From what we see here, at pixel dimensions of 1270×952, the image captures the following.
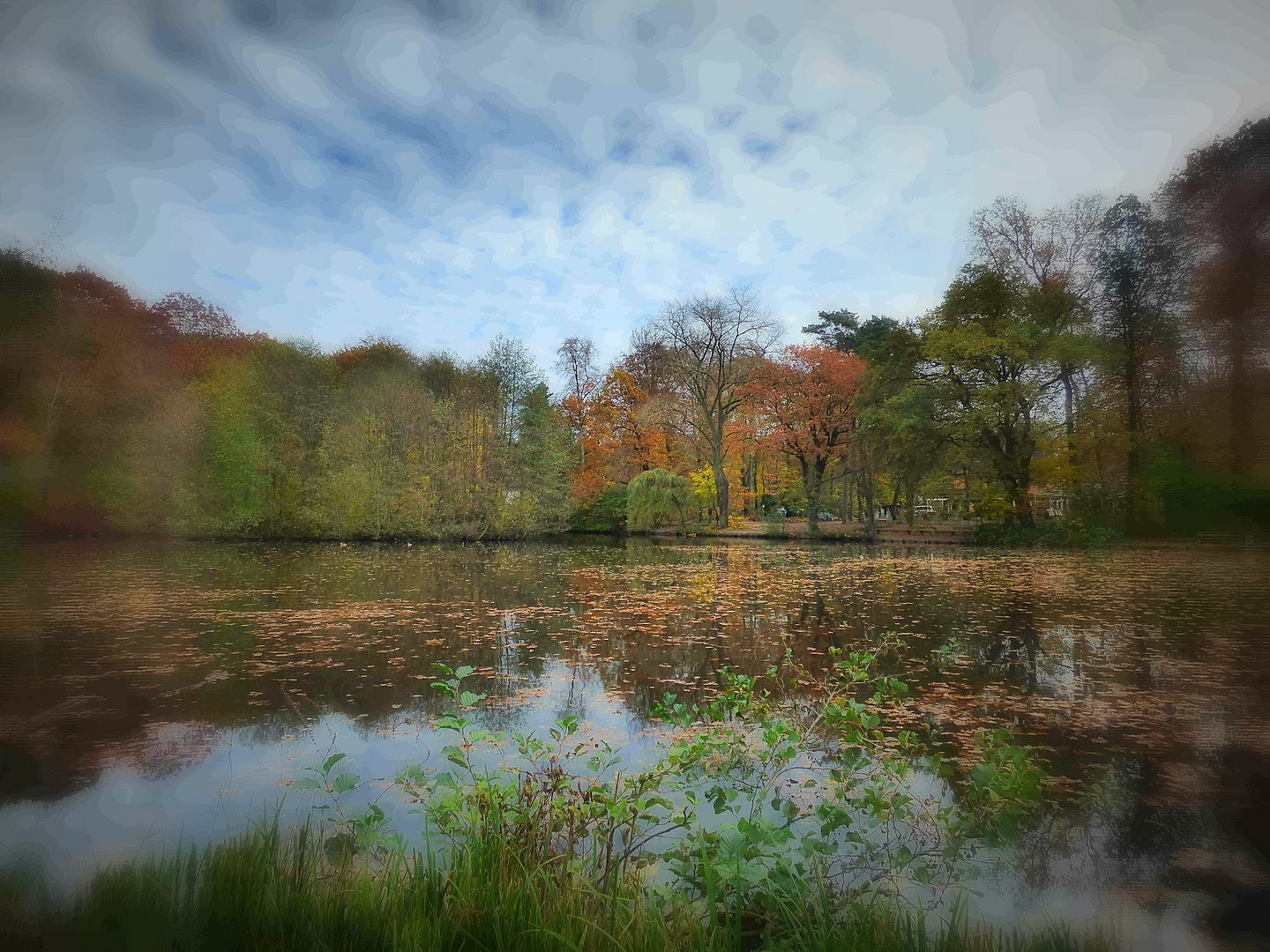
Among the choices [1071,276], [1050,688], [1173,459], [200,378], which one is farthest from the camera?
[200,378]

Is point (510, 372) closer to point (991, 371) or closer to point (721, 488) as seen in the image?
point (721, 488)

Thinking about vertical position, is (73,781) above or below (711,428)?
below

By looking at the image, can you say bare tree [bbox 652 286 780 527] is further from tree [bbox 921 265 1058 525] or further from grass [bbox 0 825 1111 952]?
grass [bbox 0 825 1111 952]

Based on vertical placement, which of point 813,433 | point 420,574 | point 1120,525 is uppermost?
point 813,433

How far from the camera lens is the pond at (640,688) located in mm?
2352

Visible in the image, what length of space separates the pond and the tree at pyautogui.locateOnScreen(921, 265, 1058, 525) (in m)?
5.27

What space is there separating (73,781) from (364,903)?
8.10 ft

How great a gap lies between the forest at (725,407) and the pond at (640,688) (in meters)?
1.26

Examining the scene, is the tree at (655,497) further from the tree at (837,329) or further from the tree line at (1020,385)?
the tree at (837,329)

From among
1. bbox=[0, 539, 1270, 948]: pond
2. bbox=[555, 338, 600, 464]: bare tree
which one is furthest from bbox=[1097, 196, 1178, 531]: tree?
bbox=[555, 338, 600, 464]: bare tree

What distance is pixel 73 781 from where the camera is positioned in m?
2.93

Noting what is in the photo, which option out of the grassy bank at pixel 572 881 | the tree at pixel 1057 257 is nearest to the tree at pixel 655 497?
the tree at pixel 1057 257

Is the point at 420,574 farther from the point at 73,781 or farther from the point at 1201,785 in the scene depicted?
the point at 1201,785

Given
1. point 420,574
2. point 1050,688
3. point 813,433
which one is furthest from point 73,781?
point 813,433
